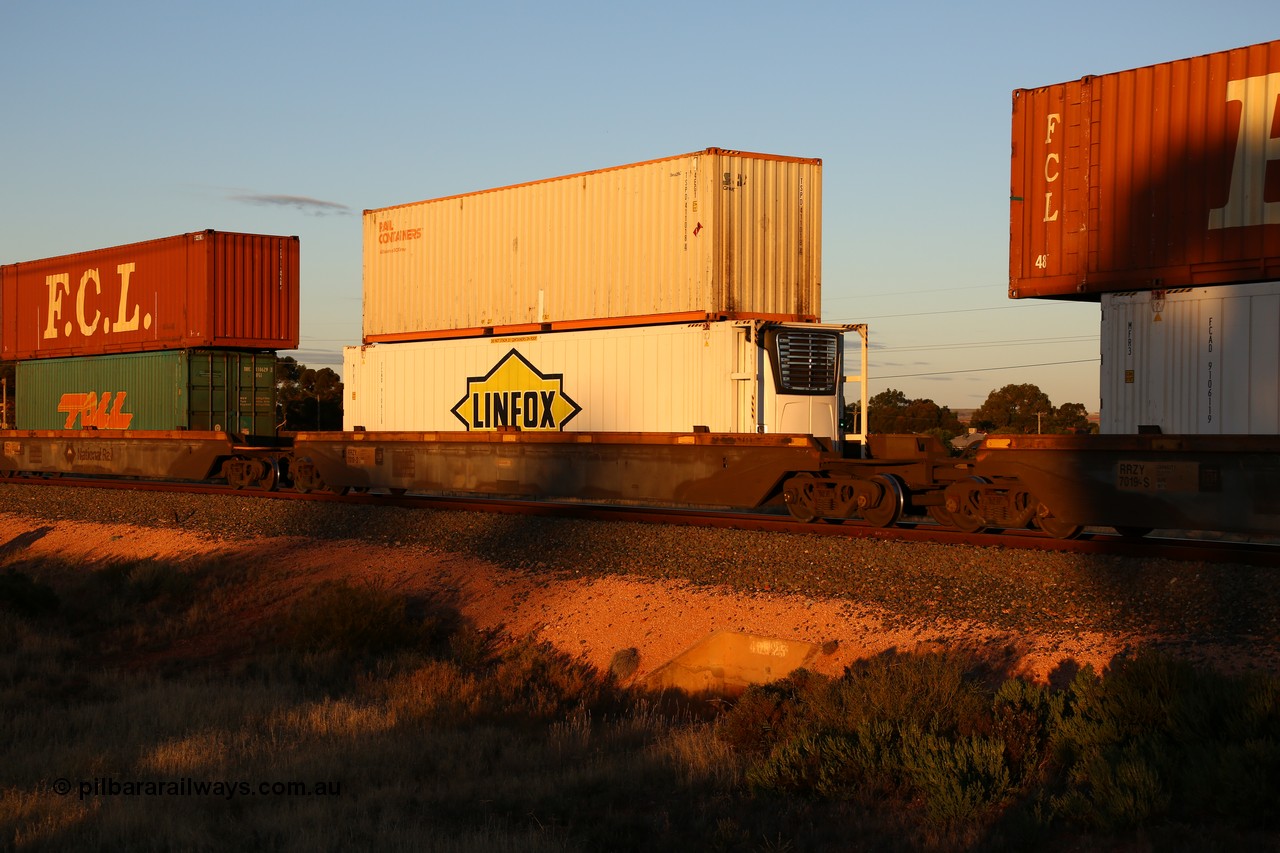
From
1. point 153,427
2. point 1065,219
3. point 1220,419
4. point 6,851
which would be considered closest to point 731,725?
point 6,851

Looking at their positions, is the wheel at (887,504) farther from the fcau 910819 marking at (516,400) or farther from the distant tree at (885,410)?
the distant tree at (885,410)

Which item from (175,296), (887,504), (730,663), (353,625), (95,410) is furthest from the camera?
(95,410)

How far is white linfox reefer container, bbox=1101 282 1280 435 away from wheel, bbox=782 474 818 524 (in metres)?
3.80

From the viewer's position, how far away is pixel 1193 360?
13.0 meters

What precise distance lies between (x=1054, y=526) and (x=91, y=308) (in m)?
23.1

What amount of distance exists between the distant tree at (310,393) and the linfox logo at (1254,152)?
59.5m

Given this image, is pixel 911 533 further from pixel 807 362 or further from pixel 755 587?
pixel 807 362

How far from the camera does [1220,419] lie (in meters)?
12.7

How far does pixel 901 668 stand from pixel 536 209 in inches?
500

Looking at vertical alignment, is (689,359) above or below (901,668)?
above

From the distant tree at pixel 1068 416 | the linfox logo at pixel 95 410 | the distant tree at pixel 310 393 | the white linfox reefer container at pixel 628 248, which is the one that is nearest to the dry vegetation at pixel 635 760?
the white linfox reefer container at pixel 628 248

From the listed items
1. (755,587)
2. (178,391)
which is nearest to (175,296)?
(178,391)

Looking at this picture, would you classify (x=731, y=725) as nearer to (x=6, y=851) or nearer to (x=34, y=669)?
(x=6, y=851)

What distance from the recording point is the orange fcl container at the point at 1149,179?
12359 mm
